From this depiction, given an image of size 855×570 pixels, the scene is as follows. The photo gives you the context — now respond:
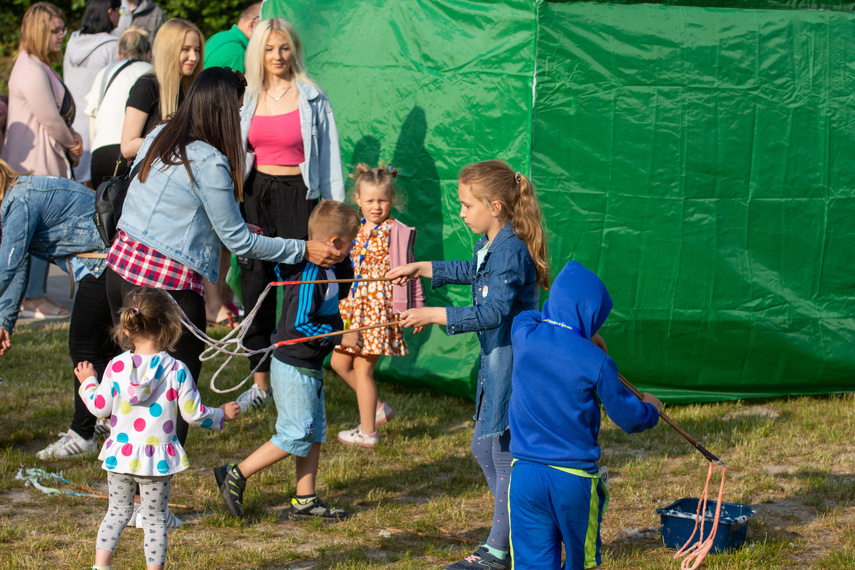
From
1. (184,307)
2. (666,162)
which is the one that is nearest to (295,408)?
(184,307)

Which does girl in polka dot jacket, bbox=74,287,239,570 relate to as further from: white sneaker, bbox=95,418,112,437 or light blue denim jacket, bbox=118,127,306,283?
white sneaker, bbox=95,418,112,437

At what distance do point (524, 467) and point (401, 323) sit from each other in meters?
0.77

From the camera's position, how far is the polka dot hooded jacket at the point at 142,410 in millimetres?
3244

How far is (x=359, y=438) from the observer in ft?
17.6

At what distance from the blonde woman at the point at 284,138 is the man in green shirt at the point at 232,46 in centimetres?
111

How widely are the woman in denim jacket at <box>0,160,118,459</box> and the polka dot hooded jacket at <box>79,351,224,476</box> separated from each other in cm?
148

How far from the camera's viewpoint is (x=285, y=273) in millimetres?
4168

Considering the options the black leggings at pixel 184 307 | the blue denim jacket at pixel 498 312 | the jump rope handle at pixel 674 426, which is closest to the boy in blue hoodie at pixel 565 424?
the jump rope handle at pixel 674 426

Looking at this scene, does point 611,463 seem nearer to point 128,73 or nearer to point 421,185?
point 421,185

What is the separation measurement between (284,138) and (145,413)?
2.80m

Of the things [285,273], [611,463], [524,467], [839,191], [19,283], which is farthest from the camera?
[839,191]

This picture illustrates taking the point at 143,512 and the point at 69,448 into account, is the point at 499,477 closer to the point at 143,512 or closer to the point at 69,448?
the point at 143,512

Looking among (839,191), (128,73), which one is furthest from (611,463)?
(128,73)

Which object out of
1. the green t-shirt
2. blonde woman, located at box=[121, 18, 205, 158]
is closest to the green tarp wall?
the green t-shirt
